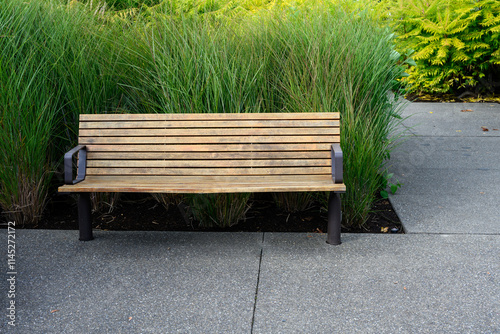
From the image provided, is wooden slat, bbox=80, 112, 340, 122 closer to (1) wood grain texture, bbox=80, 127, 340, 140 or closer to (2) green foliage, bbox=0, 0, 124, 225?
(1) wood grain texture, bbox=80, 127, 340, 140

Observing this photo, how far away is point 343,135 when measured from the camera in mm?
3932

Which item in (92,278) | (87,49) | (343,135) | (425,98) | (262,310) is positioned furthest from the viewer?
(425,98)

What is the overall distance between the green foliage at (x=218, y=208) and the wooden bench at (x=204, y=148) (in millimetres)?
246

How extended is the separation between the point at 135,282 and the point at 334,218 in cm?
149

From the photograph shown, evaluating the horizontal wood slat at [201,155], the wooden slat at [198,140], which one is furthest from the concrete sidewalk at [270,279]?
the wooden slat at [198,140]

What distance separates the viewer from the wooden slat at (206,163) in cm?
376

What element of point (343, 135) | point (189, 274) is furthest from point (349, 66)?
point (189, 274)

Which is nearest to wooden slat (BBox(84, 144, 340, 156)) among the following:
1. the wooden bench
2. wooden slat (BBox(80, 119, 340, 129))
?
the wooden bench

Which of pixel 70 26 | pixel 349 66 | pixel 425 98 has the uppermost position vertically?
pixel 70 26

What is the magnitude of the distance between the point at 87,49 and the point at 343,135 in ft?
7.84

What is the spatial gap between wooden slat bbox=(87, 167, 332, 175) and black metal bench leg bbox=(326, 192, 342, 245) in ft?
0.82

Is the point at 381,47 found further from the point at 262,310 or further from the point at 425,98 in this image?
the point at 425,98

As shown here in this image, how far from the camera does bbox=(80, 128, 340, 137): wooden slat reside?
379cm

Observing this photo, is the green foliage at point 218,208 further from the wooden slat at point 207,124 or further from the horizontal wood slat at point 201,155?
the wooden slat at point 207,124
